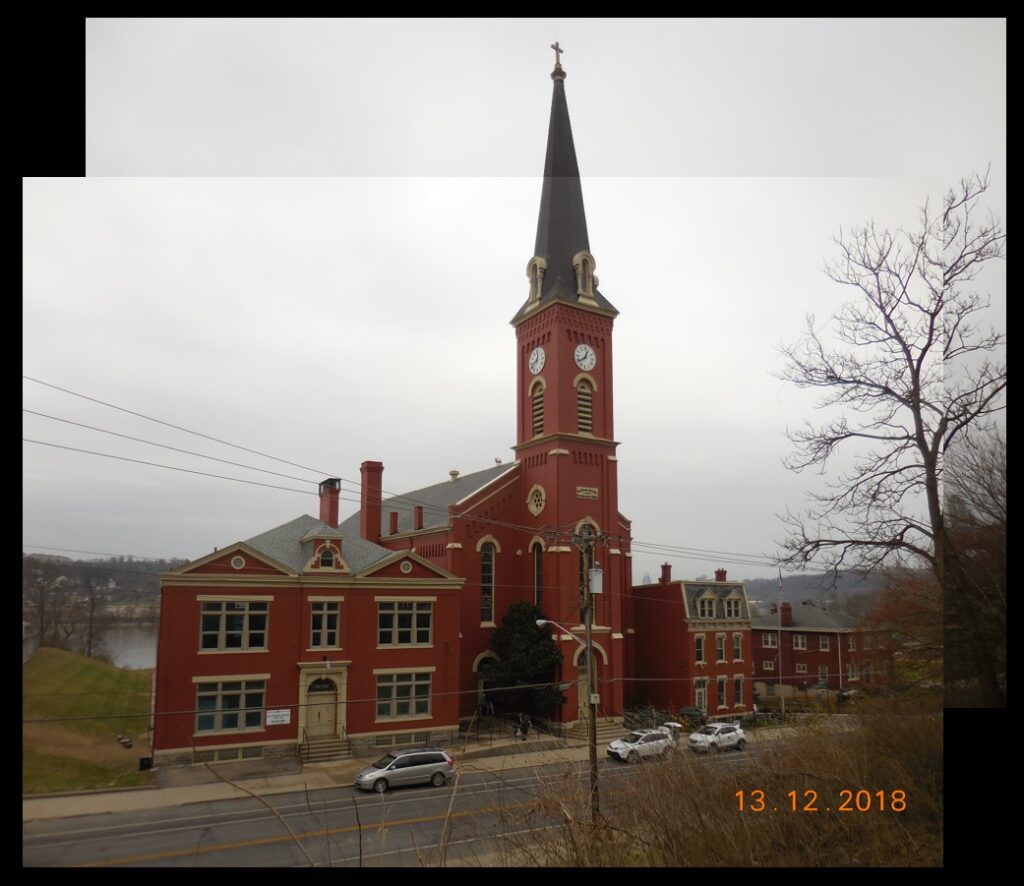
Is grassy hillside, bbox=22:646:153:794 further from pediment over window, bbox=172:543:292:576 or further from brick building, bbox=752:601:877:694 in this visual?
brick building, bbox=752:601:877:694

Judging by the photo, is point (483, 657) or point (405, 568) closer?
point (405, 568)

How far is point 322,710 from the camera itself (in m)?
19.6

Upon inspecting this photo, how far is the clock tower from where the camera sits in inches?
1096

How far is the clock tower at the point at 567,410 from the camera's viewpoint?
91.4 ft

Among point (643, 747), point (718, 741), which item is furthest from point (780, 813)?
point (643, 747)

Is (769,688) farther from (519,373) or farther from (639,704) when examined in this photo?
(519,373)

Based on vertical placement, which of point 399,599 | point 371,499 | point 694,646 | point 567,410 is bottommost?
point 694,646

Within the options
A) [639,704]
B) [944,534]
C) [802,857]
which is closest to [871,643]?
[944,534]

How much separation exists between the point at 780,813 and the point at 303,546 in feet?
47.8

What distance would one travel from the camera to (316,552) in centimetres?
1961

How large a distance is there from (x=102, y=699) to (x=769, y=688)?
29.5 metres

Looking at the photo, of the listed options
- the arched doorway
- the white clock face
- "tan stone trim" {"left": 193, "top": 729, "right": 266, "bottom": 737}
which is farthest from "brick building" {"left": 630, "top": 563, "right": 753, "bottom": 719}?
"tan stone trim" {"left": 193, "top": 729, "right": 266, "bottom": 737}

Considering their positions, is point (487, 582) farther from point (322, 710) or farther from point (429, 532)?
point (322, 710)

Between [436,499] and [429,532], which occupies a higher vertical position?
[436,499]
